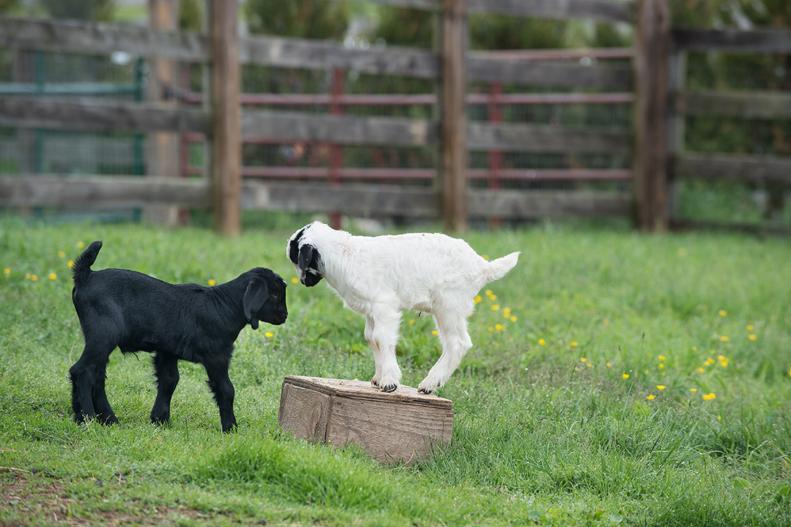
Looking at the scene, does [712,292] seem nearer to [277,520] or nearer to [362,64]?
[362,64]

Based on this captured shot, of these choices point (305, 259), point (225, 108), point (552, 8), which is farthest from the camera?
point (552, 8)

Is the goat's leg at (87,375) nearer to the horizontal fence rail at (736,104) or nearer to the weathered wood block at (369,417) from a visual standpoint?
the weathered wood block at (369,417)

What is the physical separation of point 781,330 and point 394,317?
433 cm

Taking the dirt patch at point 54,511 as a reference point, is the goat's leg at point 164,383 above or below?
above

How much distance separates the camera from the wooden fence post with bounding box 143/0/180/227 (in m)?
12.1

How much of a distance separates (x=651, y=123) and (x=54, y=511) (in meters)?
9.91

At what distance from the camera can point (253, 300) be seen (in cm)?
480

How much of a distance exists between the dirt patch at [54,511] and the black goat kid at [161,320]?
2.21 feet

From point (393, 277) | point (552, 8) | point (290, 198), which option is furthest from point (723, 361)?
point (552, 8)

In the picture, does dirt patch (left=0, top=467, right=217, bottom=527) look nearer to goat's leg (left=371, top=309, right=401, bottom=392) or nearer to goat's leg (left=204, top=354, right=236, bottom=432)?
goat's leg (left=204, top=354, right=236, bottom=432)

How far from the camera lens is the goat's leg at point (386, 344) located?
4812mm

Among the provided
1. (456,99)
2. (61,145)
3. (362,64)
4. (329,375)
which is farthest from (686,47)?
(329,375)

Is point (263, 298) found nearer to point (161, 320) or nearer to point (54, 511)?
point (161, 320)

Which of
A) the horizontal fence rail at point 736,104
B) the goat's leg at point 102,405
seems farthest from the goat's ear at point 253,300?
the horizontal fence rail at point 736,104
